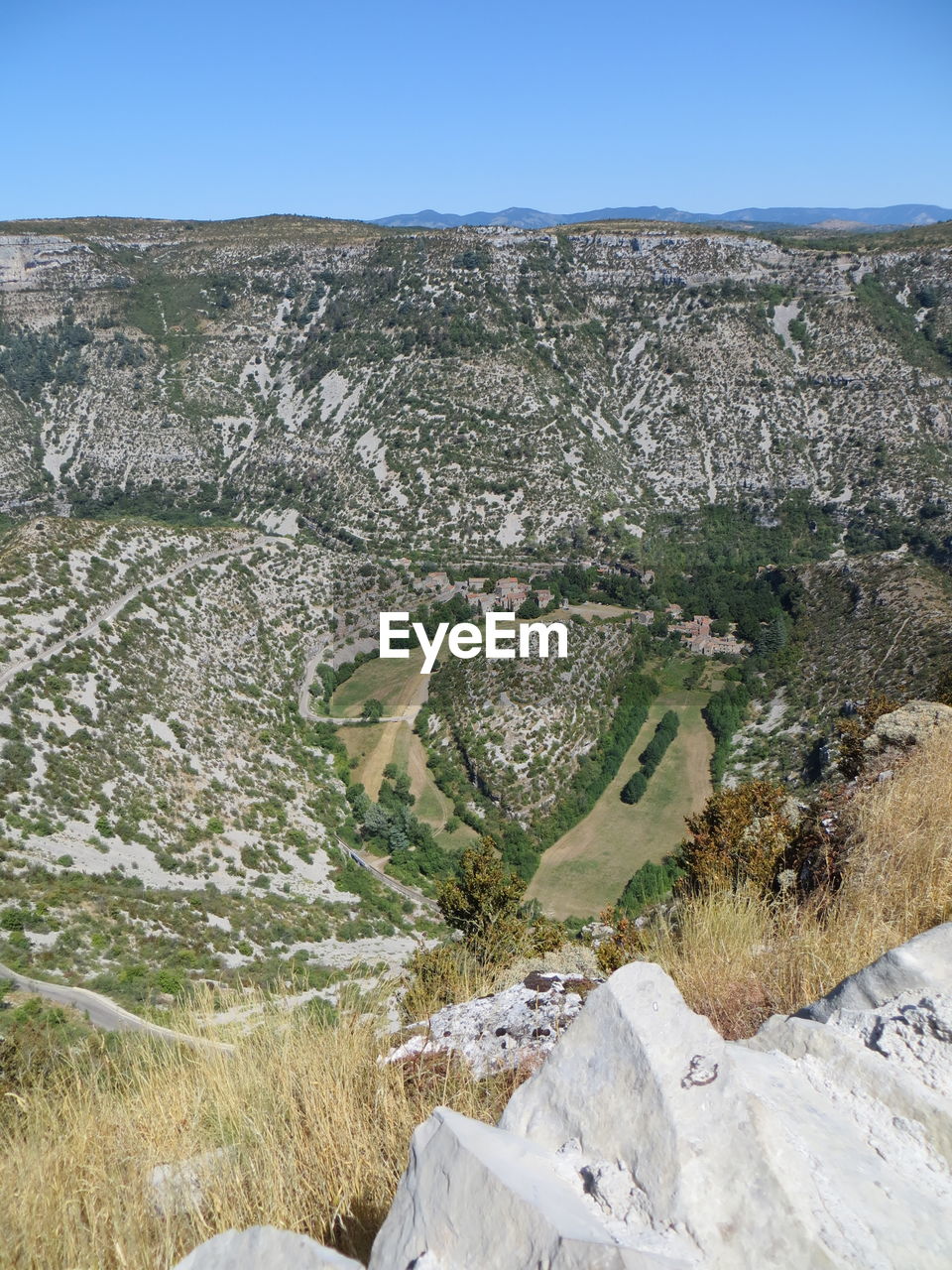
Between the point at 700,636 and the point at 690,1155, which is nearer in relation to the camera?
the point at 690,1155

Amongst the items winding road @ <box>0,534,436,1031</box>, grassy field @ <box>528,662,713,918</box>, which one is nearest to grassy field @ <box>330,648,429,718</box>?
winding road @ <box>0,534,436,1031</box>

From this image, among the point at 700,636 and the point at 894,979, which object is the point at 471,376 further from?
the point at 894,979

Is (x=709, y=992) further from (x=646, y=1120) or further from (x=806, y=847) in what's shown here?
(x=806, y=847)

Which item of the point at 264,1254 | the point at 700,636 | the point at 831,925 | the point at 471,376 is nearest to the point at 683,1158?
the point at 264,1254

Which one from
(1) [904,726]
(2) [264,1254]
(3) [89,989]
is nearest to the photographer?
(2) [264,1254]

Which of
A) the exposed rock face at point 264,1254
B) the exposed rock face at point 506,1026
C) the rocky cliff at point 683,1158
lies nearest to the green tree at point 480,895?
the exposed rock face at point 506,1026

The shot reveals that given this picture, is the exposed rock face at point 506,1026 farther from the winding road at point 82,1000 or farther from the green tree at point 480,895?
the winding road at point 82,1000
